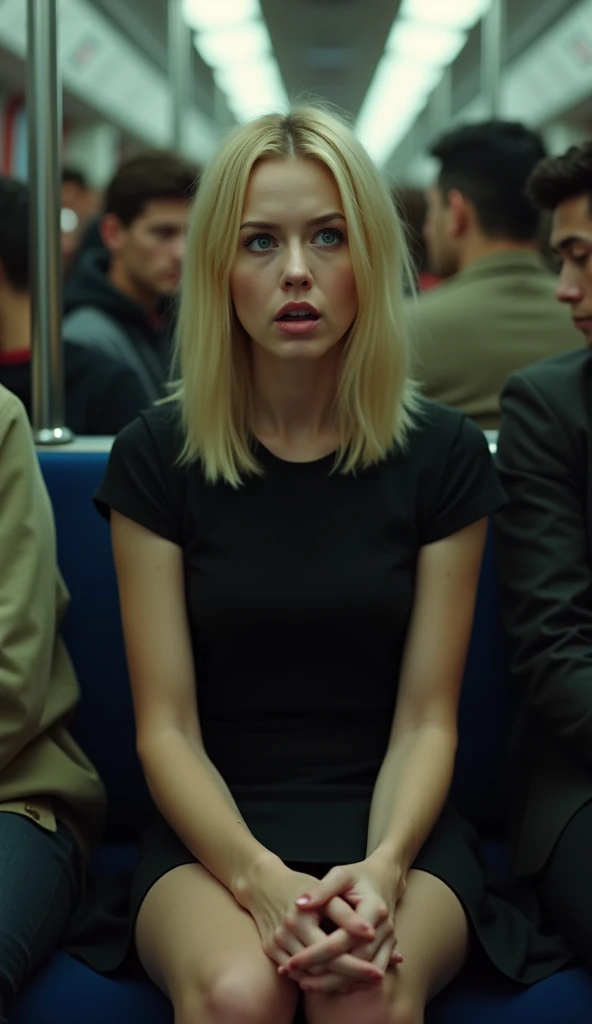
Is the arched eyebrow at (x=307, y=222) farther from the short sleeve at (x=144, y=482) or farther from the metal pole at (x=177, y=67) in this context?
the metal pole at (x=177, y=67)

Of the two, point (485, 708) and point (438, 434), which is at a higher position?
point (438, 434)

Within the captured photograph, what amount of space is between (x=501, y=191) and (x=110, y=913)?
2.20 meters

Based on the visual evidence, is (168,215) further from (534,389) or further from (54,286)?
(534,389)

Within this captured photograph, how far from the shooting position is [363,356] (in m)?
1.77

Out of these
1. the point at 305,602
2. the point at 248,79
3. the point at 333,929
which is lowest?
the point at 333,929

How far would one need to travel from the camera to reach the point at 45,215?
2.13 meters

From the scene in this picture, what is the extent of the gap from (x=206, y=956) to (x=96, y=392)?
1.65 metres

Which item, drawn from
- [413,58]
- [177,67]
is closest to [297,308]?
[177,67]

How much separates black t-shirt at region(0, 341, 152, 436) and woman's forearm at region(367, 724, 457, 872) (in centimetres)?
133

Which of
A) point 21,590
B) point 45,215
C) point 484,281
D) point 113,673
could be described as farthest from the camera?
point 484,281

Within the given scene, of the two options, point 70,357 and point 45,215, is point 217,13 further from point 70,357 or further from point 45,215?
point 45,215

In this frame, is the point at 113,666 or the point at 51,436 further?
the point at 51,436

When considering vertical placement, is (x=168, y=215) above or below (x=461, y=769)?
above

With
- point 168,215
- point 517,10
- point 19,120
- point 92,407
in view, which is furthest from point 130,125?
point 92,407
